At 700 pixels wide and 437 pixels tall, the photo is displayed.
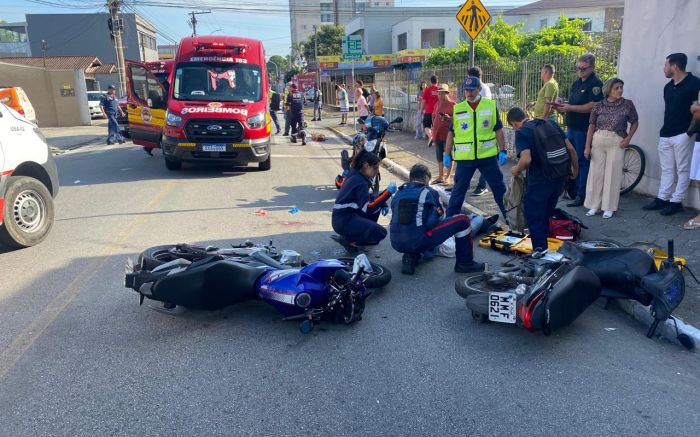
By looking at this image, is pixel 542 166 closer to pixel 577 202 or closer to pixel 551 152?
pixel 551 152

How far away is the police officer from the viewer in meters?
18.5

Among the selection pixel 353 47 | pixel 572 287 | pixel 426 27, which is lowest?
pixel 572 287

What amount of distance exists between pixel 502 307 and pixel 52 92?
3061 centimetres

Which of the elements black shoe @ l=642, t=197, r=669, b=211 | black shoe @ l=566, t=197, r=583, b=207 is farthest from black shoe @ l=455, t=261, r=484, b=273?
black shoe @ l=642, t=197, r=669, b=211

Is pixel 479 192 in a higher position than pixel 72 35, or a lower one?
lower

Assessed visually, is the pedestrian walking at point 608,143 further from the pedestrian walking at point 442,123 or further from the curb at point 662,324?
the pedestrian walking at point 442,123

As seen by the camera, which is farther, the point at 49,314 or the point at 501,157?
the point at 501,157

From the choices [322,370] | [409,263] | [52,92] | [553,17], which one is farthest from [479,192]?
[553,17]

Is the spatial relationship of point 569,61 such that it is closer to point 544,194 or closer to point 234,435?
point 544,194

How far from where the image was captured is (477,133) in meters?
6.99

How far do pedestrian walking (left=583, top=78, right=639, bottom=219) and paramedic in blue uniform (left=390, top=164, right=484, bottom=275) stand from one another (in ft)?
9.43

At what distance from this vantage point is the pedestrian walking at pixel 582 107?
7.61 m

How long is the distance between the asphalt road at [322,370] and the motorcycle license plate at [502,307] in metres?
0.18

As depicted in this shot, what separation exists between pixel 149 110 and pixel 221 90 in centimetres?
265
